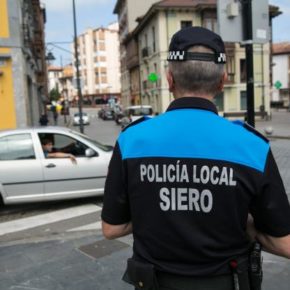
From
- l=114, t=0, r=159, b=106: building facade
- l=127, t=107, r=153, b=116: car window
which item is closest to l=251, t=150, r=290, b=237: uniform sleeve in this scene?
l=127, t=107, r=153, b=116: car window

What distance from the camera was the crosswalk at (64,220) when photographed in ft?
20.2

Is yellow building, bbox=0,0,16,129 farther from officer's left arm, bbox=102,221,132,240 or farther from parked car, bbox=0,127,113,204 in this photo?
officer's left arm, bbox=102,221,132,240

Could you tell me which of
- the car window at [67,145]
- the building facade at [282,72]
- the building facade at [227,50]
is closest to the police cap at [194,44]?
the car window at [67,145]

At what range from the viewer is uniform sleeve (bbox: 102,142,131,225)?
180 cm

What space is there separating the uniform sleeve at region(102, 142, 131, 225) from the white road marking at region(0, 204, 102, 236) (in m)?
4.64

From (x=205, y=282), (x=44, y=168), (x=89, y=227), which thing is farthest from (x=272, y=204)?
(x=44, y=168)

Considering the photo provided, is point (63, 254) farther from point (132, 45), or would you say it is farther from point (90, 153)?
point (132, 45)

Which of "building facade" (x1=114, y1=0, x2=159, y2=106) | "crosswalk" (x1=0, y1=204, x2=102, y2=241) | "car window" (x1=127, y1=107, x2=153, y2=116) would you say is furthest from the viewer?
"building facade" (x1=114, y1=0, x2=159, y2=106)

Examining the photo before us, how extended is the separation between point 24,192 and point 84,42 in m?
106

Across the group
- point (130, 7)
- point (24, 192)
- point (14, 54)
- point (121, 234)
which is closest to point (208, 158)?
point (121, 234)

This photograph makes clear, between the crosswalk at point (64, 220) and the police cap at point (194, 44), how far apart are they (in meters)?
4.66

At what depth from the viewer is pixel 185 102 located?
1.73 meters

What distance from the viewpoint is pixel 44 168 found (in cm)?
703

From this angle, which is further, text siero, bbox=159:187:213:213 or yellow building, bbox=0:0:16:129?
yellow building, bbox=0:0:16:129
